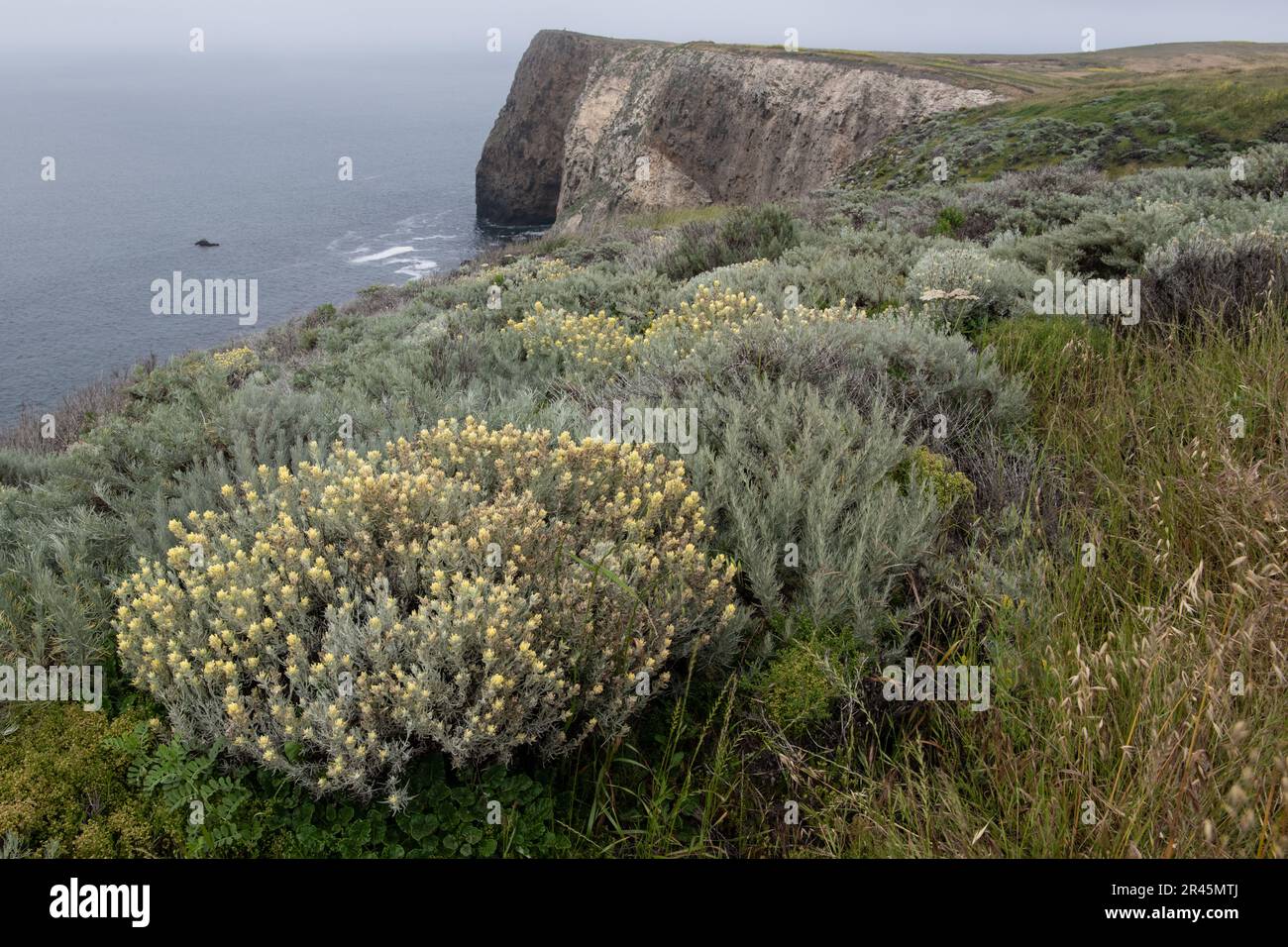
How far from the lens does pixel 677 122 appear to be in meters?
53.1

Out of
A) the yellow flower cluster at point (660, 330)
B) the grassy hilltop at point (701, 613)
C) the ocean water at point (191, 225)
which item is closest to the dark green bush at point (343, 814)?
the grassy hilltop at point (701, 613)

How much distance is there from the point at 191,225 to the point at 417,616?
73369 mm

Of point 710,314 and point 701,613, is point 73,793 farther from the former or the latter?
point 710,314

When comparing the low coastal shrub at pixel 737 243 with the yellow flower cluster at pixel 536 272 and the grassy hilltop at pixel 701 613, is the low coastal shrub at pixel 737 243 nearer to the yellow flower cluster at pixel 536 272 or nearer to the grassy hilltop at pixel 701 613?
the yellow flower cluster at pixel 536 272

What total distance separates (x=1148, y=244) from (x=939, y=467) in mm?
5328

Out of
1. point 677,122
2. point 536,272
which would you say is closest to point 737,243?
point 536,272

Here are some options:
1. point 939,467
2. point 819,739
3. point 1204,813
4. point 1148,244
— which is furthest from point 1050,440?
point 1148,244

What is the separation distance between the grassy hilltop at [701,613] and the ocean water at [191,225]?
27217 mm

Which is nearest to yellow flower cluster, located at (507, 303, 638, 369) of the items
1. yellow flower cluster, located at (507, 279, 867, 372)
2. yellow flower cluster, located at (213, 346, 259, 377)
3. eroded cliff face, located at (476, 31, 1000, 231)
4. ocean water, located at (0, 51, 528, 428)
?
yellow flower cluster, located at (507, 279, 867, 372)

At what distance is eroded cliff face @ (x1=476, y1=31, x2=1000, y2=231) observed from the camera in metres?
42.8

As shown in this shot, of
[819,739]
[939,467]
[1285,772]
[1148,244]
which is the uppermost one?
[1148,244]

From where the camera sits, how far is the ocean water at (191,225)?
39031 millimetres

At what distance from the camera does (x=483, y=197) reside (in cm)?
Result: 7550

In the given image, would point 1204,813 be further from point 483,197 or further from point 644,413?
point 483,197
